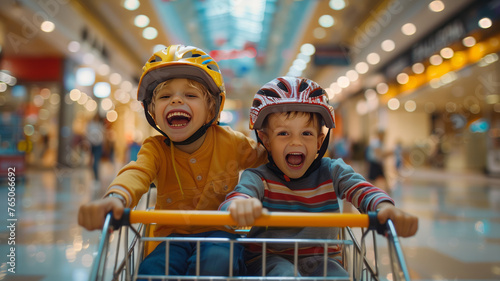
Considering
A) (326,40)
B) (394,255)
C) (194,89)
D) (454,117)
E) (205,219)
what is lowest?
(394,255)

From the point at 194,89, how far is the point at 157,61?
22cm

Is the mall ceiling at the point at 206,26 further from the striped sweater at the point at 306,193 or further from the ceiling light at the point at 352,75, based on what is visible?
the striped sweater at the point at 306,193

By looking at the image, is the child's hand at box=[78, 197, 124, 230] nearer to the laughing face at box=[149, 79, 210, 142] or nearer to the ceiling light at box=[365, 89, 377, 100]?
the laughing face at box=[149, 79, 210, 142]

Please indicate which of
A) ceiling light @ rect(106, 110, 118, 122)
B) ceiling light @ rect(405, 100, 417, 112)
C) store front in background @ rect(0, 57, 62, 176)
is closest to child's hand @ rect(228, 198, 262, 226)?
store front in background @ rect(0, 57, 62, 176)

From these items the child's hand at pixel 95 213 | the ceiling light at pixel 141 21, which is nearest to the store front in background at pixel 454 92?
the ceiling light at pixel 141 21

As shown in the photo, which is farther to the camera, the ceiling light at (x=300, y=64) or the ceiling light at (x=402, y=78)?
the ceiling light at (x=300, y=64)

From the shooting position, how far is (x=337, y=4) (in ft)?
36.6

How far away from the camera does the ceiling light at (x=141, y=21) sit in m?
12.1

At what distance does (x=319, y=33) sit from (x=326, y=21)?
1603 mm

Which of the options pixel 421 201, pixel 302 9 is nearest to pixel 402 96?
pixel 302 9

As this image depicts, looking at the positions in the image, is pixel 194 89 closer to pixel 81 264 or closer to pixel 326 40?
pixel 81 264

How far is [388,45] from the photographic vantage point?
1301 centimetres

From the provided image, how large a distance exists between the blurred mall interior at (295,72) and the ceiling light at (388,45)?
0.04m

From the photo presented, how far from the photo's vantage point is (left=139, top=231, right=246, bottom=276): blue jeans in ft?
4.14
